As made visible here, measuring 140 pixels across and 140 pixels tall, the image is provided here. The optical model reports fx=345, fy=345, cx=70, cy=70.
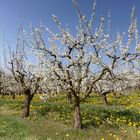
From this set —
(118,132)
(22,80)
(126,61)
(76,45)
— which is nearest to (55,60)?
(76,45)

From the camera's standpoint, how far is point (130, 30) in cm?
1716

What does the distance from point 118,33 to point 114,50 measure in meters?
0.88

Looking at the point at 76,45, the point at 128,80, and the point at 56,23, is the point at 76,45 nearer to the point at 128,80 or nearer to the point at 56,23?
the point at 56,23

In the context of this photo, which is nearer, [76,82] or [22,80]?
[76,82]

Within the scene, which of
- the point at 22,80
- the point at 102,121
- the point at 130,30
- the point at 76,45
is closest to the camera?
the point at 130,30

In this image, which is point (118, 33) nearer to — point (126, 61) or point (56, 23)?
point (126, 61)

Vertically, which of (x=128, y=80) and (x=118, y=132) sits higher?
(x=128, y=80)

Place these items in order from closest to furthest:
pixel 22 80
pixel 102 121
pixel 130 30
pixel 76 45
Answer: pixel 130 30 < pixel 76 45 < pixel 102 121 < pixel 22 80

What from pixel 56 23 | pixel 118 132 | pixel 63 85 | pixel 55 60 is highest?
pixel 56 23

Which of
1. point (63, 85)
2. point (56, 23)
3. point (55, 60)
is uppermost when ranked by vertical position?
point (56, 23)

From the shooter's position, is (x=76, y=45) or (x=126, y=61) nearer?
(x=126, y=61)

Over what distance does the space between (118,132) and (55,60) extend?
512cm

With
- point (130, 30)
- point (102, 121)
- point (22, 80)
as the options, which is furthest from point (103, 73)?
point (22, 80)

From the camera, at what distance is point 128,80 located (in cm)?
1886
